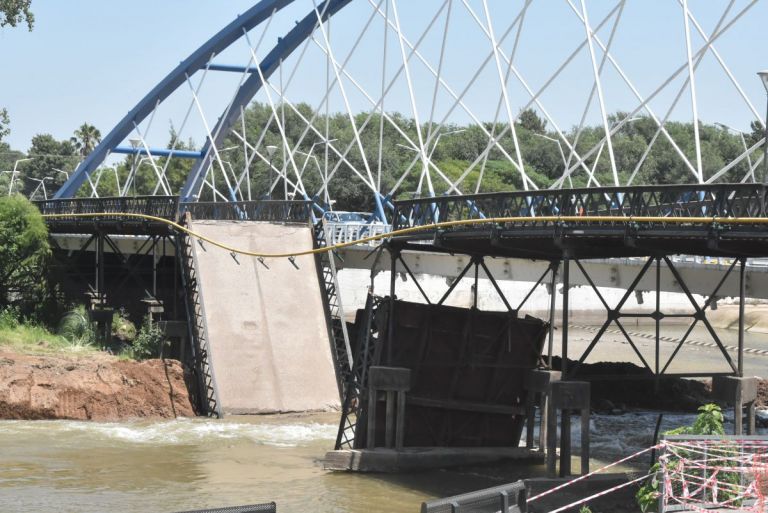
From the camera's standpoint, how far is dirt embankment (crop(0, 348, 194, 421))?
36.8 meters

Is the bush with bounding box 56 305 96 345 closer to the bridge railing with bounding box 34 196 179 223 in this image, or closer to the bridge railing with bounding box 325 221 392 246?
the bridge railing with bounding box 34 196 179 223

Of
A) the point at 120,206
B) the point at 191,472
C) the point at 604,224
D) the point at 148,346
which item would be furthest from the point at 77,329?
the point at 604,224

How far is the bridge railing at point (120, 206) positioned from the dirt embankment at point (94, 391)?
798cm

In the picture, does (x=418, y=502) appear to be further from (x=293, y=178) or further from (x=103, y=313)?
(x=293, y=178)

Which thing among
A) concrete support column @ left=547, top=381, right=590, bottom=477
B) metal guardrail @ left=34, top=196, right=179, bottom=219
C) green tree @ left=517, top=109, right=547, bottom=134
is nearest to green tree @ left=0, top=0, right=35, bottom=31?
metal guardrail @ left=34, top=196, right=179, bottom=219

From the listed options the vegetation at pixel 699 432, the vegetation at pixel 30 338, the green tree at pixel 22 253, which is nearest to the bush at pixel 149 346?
the vegetation at pixel 30 338

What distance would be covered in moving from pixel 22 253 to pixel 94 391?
16.3m

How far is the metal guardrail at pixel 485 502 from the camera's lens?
1427 centimetres

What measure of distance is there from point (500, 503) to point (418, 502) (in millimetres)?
11017

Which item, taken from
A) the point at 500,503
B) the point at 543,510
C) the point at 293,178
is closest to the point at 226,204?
the point at 543,510

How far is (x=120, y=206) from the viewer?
1961 inches

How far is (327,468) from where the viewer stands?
29.8m

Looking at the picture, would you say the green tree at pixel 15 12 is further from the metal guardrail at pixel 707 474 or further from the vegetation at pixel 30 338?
the metal guardrail at pixel 707 474

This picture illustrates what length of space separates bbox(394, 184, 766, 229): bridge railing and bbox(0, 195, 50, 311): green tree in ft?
79.5
